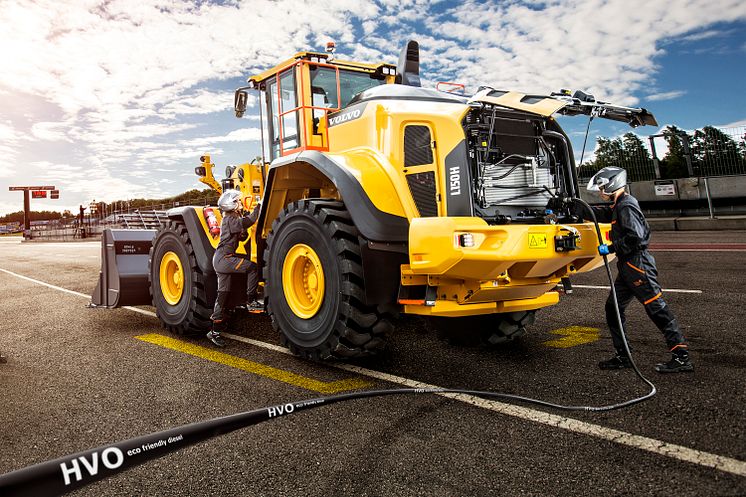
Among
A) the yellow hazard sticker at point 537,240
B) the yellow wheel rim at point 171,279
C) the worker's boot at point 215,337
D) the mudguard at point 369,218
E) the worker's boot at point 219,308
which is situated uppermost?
the mudguard at point 369,218

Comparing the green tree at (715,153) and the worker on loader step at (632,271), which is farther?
the green tree at (715,153)

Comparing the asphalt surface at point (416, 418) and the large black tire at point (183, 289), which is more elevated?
the large black tire at point (183, 289)

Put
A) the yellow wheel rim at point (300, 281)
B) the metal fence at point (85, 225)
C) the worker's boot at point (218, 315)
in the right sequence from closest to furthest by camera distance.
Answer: the yellow wheel rim at point (300, 281)
the worker's boot at point (218, 315)
the metal fence at point (85, 225)

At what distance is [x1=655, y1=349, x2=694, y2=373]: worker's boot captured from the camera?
4.28m

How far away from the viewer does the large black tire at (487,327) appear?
17.5 feet

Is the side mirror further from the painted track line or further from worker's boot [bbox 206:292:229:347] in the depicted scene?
the painted track line

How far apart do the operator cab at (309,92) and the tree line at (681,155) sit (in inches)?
494

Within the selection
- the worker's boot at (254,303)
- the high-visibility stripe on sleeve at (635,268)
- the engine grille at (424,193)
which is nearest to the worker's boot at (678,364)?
the high-visibility stripe on sleeve at (635,268)

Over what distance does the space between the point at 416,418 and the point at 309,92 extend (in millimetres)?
3701

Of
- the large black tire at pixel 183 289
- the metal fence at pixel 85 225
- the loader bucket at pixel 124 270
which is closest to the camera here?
the large black tire at pixel 183 289

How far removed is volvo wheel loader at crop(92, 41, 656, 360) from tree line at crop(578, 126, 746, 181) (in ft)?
43.0

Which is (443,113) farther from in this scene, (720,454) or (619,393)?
(720,454)

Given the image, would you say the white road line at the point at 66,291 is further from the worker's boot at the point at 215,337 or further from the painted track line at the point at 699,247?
the painted track line at the point at 699,247

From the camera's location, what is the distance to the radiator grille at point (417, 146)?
14.8 ft
